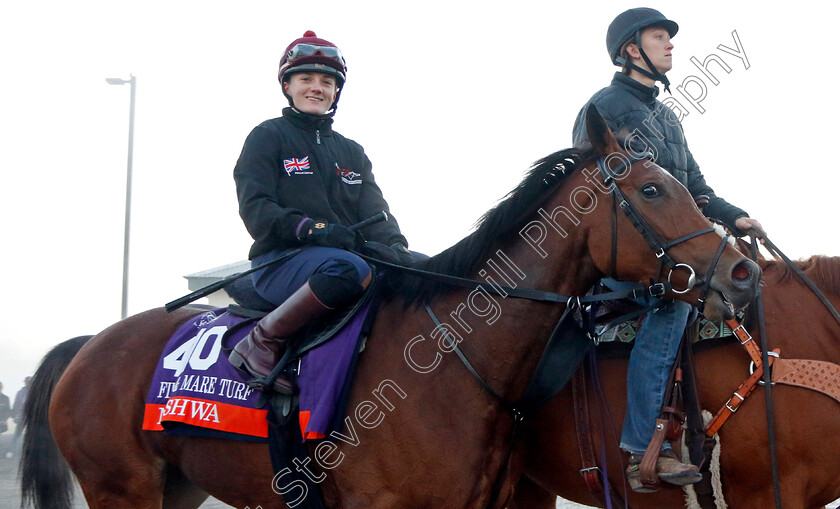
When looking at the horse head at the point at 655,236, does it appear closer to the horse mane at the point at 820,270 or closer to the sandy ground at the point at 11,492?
the horse mane at the point at 820,270

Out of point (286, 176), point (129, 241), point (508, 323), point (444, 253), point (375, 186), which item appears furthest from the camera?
point (129, 241)

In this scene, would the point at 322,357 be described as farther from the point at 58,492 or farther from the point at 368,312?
the point at 58,492

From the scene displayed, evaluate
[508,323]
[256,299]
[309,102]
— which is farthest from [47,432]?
[508,323]

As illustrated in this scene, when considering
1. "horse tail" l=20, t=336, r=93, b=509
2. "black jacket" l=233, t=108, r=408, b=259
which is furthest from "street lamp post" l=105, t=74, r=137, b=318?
"black jacket" l=233, t=108, r=408, b=259

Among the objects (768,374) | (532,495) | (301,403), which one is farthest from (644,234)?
(532,495)

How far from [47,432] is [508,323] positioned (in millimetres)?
3568

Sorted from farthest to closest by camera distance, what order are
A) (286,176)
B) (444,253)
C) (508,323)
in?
(286,176)
(444,253)
(508,323)

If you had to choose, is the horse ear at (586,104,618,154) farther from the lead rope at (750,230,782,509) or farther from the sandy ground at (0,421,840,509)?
the sandy ground at (0,421,840,509)

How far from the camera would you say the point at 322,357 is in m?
3.82

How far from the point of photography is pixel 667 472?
394 centimetres

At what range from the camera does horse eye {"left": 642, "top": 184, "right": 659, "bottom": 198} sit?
11.6 feet

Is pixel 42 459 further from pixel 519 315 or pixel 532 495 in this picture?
pixel 519 315

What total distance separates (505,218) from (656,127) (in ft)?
4.83

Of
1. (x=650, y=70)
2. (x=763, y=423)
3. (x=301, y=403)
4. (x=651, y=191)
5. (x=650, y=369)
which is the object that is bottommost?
(x=301, y=403)
